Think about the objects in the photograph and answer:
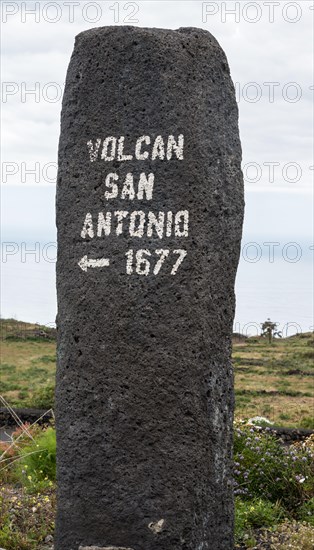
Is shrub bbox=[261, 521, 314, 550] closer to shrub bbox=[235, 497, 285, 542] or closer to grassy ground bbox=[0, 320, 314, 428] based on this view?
shrub bbox=[235, 497, 285, 542]

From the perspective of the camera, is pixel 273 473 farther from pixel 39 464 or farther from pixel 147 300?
pixel 147 300

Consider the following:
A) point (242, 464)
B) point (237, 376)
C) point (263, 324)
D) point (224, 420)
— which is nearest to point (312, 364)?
point (237, 376)

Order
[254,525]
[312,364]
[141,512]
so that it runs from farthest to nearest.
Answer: [312,364] < [254,525] < [141,512]

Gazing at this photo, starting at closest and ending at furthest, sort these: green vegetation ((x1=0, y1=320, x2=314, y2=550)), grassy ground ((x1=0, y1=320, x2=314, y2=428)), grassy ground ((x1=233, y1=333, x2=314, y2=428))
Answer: green vegetation ((x1=0, y1=320, x2=314, y2=550)), grassy ground ((x1=0, y1=320, x2=314, y2=428)), grassy ground ((x1=233, y1=333, x2=314, y2=428))

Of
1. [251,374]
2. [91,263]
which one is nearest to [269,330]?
[251,374]

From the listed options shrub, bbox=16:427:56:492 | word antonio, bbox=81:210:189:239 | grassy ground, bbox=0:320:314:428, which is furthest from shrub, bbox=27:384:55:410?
word antonio, bbox=81:210:189:239

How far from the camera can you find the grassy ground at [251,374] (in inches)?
843

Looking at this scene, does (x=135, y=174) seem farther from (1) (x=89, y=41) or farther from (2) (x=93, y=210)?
(1) (x=89, y=41)

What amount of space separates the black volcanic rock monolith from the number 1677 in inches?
0.4

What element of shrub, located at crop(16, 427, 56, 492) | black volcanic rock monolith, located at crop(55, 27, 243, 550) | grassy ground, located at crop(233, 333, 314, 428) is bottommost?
→ grassy ground, located at crop(233, 333, 314, 428)

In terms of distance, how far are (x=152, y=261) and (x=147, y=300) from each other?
0.97 ft

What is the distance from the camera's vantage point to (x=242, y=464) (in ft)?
30.9

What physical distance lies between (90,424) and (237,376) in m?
26.4

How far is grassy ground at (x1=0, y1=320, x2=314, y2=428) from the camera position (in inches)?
843
